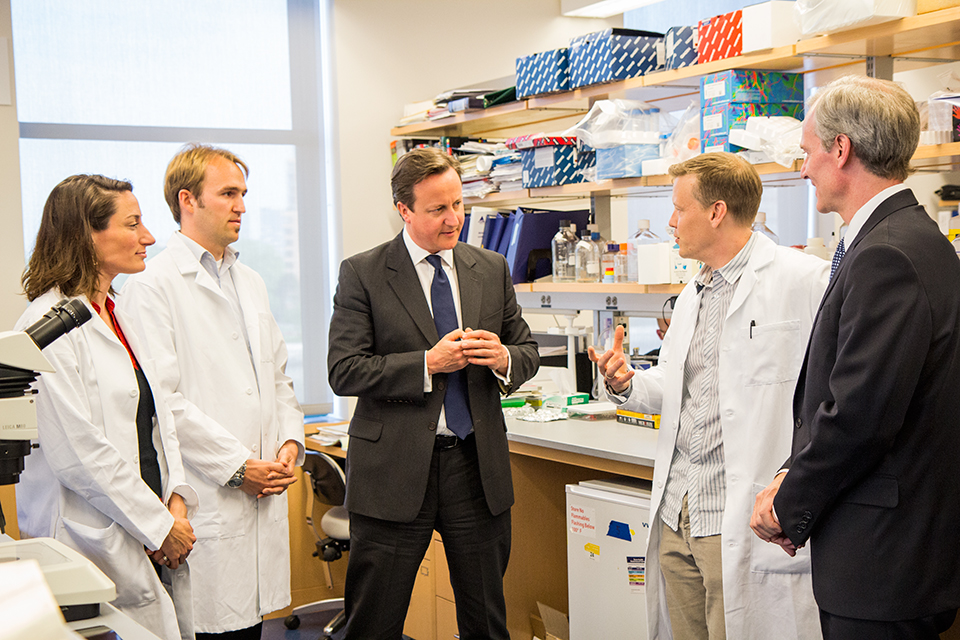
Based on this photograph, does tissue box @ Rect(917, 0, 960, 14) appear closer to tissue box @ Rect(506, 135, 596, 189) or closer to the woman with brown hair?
tissue box @ Rect(506, 135, 596, 189)

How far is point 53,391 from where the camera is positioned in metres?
1.74

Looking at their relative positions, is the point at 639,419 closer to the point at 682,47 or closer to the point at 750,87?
the point at 750,87

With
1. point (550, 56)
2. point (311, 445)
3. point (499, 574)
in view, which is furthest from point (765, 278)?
point (311, 445)

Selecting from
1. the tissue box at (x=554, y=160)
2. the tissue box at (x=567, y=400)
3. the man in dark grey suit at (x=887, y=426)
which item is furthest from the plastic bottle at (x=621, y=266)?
the man in dark grey suit at (x=887, y=426)

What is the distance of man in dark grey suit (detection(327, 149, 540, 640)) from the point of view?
218 centimetres

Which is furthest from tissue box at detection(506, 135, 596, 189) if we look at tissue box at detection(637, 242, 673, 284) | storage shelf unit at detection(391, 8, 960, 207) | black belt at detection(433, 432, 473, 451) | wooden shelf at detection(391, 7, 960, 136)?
black belt at detection(433, 432, 473, 451)

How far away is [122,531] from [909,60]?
2724 mm

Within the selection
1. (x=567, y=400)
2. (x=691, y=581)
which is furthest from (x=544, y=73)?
(x=691, y=581)

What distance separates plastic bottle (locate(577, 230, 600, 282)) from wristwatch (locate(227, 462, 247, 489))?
1.88m

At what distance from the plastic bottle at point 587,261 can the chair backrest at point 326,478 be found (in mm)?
1308

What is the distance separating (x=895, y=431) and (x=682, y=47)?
2043mm

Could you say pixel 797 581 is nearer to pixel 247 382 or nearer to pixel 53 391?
pixel 247 382

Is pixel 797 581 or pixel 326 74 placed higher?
pixel 326 74

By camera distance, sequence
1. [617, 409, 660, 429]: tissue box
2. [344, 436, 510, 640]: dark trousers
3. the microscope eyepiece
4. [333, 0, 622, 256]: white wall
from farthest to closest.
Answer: [333, 0, 622, 256]: white wall < [617, 409, 660, 429]: tissue box < [344, 436, 510, 640]: dark trousers < the microscope eyepiece
